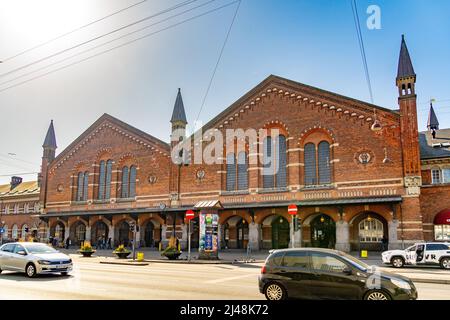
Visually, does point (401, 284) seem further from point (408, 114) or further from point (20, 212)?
point (20, 212)

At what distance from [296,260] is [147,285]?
5.61 meters

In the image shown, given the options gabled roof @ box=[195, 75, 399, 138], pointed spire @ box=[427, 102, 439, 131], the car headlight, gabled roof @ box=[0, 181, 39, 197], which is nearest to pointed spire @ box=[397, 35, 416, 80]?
gabled roof @ box=[195, 75, 399, 138]

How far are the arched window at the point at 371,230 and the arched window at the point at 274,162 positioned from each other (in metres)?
6.99

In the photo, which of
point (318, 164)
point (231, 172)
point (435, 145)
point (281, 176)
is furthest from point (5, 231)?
point (435, 145)

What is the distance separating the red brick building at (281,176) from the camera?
27953mm

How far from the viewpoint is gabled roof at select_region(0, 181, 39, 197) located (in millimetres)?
55412

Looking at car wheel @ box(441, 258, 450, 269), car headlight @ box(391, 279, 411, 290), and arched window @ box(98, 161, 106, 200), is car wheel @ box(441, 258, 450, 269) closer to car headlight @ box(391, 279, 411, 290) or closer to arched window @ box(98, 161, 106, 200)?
car headlight @ box(391, 279, 411, 290)

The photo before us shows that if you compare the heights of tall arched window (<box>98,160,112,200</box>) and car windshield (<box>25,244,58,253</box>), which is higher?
tall arched window (<box>98,160,112,200</box>)

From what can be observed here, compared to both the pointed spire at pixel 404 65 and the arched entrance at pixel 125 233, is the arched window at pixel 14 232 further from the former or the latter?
the pointed spire at pixel 404 65

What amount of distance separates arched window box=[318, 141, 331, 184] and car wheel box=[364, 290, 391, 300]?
22007 millimetres

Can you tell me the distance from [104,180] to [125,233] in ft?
22.1

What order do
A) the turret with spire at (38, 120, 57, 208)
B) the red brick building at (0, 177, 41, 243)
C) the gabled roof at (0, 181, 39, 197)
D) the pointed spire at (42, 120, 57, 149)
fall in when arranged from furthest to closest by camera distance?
the gabled roof at (0, 181, 39, 197) < the red brick building at (0, 177, 41, 243) < the pointed spire at (42, 120, 57, 149) < the turret with spire at (38, 120, 57, 208)
